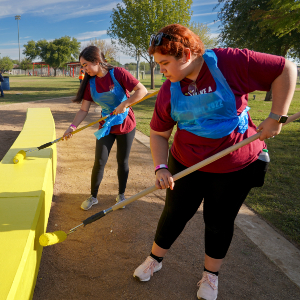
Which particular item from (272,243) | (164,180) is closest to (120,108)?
(164,180)

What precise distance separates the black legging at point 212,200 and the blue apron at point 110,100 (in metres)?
1.24

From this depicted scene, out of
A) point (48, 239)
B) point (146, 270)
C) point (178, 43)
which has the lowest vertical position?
point (146, 270)

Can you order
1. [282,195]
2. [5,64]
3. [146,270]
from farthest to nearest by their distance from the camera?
[5,64] < [282,195] < [146,270]

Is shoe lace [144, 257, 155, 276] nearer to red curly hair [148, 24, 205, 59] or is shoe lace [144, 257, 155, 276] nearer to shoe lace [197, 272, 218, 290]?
shoe lace [197, 272, 218, 290]

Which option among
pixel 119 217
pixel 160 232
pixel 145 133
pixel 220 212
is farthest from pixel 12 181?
pixel 145 133

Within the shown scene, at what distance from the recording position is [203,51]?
165cm

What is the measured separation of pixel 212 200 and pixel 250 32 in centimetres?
1662

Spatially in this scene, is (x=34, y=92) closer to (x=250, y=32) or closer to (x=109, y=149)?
(x=250, y=32)

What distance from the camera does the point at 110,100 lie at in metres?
3.17

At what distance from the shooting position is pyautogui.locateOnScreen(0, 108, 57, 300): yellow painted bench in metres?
1.64

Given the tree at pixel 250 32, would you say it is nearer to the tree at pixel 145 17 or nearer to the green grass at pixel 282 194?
the tree at pixel 145 17

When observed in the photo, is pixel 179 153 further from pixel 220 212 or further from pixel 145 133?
pixel 145 133

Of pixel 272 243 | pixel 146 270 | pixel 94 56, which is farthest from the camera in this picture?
pixel 94 56

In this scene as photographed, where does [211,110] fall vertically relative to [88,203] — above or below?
above
